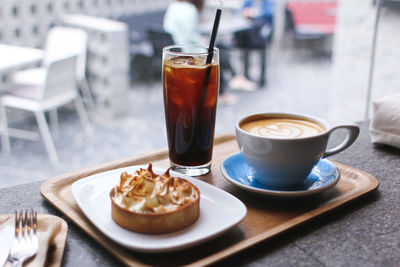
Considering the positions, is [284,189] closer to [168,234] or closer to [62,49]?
[168,234]

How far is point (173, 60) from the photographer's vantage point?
2.35 feet

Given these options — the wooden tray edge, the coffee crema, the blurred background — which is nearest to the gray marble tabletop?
the wooden tray edge

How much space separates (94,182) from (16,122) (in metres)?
2.88

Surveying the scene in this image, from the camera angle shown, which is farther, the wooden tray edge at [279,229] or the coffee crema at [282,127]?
the coffee crema at [282,127]

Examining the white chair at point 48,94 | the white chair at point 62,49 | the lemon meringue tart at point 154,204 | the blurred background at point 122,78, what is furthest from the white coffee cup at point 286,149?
the white chair at point 62,49

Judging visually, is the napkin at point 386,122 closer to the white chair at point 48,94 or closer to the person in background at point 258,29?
the white chair at point 48,94

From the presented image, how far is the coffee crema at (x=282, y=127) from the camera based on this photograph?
2.19 ft

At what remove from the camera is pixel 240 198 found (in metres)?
0.66

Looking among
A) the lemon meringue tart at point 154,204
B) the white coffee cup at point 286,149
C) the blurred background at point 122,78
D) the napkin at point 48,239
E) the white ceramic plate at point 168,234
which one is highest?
the white coffee cup at point 286,149

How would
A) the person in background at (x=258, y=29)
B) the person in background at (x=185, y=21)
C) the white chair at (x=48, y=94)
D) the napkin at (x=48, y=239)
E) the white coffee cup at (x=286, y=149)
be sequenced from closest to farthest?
the napkin at (x=48, y=239)
the white coffee cup at (x=286, y=149)
the white chair at (x=48, y=94)
the person in background at (x=185, y=21)
the person in background at (x=258, y=29)

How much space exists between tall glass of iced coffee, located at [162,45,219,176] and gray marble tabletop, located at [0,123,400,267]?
217 millimetres

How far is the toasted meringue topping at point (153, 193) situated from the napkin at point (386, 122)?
1.48 feet

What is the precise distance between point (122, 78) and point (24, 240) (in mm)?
3015

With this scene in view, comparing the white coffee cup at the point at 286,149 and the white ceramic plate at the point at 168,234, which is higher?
the white coffee cup at the point at 286,149
